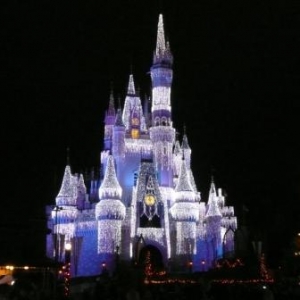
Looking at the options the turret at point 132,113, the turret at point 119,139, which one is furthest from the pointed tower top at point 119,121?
the turret at point 132,113

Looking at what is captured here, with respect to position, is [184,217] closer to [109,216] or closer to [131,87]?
[109,216]

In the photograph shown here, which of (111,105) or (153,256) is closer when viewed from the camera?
(153,256)

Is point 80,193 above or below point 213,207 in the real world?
above

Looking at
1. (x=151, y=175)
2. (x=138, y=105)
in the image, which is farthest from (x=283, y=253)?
(x=138, y=105)

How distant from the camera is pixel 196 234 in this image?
178ft

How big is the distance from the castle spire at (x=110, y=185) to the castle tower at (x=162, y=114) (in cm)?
479

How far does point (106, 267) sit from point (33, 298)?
31515 mm

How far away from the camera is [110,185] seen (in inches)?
2010

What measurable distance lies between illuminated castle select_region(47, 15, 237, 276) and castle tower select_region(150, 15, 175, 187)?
8cm

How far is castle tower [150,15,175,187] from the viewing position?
55.2 m

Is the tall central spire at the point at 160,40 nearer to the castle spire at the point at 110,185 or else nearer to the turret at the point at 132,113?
the turret at the point at 132,113

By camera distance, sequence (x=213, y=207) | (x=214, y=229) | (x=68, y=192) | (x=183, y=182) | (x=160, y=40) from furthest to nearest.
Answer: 1. (x=160, y=40)
2. (x=213, y=207)
3. (x=214, y=229)
4. (x=68, y=192)
5. (x=183, y=182)

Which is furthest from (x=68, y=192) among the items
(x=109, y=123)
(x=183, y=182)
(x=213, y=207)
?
(x=213, y=207)

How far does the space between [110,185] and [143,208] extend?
11.6ft
